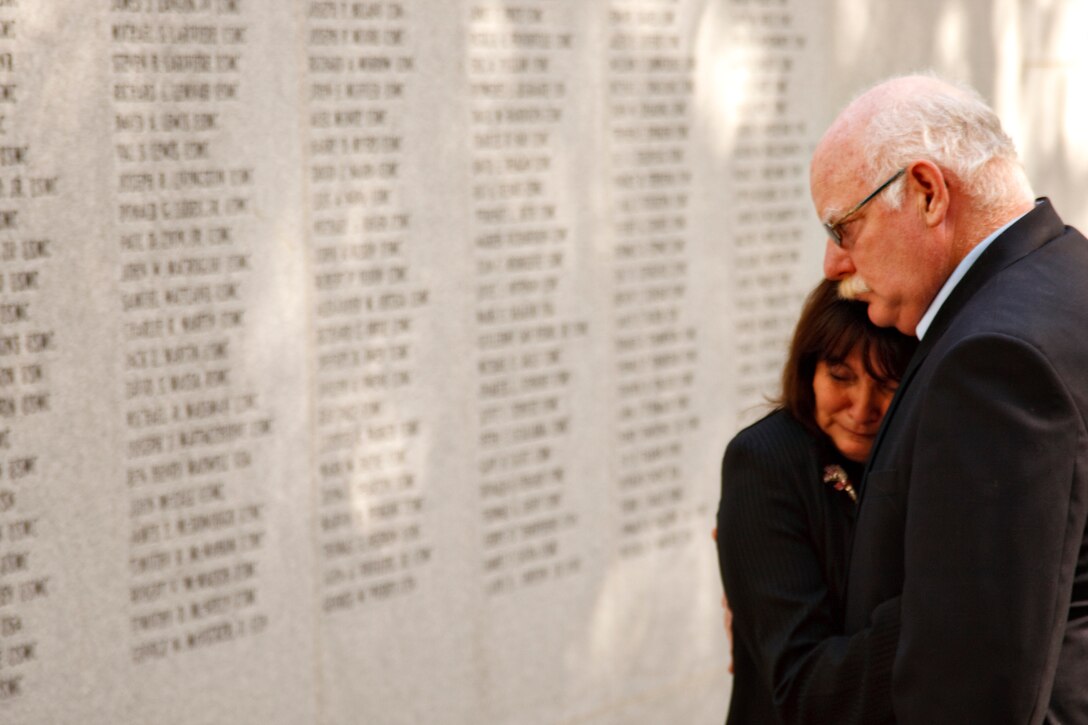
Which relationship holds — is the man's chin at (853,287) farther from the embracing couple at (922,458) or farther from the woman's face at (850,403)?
the woman's face at (850,403)

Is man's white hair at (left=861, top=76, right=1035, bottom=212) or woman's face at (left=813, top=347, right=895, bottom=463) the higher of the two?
man's white hair at (left=861, top=76, right=1035, bottom=212)

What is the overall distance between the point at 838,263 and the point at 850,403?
30 centimetres

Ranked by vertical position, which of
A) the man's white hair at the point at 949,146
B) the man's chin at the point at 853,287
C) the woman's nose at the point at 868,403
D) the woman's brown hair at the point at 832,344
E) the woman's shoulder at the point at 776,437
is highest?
the man's white hair at the point at 949,146

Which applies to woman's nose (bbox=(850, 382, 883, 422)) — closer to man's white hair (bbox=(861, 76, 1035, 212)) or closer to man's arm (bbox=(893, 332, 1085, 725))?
man's white hair (bbox=(861, 76, 1035, 212))

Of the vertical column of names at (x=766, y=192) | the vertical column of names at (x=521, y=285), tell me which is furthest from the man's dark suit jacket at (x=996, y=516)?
the vertical column of names at (x=766, y=192)

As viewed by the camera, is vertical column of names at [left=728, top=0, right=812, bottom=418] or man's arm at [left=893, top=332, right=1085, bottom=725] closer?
man's arm at [left=893, top=332, right=1085, bottom=725]

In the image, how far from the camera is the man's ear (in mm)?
2154

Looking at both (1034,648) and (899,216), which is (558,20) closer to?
(899,216)

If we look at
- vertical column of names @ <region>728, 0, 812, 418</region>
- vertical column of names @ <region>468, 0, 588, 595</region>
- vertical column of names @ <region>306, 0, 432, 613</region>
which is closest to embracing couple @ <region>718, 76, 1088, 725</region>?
vertical column of names @ <region>306, 0, 432, 613</region>

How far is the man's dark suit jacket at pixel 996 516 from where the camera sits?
73.6 inches

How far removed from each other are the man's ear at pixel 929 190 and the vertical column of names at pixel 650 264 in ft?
7.33

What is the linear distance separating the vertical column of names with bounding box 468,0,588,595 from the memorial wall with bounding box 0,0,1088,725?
1cm

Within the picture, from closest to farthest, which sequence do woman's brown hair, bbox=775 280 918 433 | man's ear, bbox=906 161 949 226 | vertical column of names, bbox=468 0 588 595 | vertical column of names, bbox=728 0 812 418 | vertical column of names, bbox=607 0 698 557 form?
1. man's ear, bbox=906 161 949 226
2. woman's brown hair, bbox=775 280 918 433
3. vertical column of names, bbox=468 0 588 595
4. vertical column of names, bbox=607 0 698 557
5. vertical column of names, bbox=728 0 812 418

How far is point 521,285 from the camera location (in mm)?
4098
